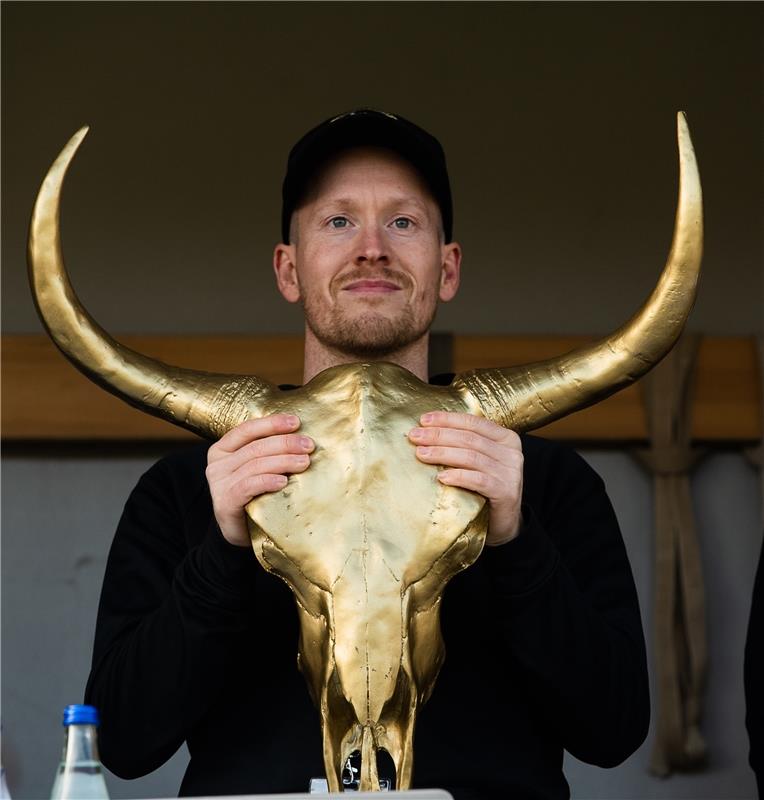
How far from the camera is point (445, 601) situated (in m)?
1.92

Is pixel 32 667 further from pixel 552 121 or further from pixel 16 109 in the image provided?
pixel 552 121

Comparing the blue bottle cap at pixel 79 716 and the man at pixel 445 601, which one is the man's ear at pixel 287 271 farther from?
the blue bottle cap at pixel 79 716

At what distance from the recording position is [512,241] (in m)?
3.25

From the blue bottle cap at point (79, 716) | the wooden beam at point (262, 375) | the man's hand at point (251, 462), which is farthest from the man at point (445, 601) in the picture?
the wooden beam at point (262, 375)

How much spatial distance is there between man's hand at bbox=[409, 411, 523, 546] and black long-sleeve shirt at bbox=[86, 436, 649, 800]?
92 mm

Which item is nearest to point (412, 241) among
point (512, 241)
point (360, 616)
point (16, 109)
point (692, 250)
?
point (692, 250)

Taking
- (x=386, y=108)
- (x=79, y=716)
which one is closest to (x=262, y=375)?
(x=386, y=108)

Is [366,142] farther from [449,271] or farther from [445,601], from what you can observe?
[445,601]

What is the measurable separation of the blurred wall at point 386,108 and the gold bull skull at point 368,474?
1486mm

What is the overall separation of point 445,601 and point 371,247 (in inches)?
16.6

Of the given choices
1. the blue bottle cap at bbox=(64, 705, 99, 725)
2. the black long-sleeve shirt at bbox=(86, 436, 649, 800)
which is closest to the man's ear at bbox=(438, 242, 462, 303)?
the black long-sleeve shirt at bbox=(86, 436, 649, 800)

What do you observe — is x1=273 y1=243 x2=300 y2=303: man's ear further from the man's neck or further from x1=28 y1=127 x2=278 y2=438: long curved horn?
x1=28 y1=127 x2=278 y2=438: long curved horn

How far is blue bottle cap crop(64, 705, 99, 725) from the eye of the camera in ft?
4.56

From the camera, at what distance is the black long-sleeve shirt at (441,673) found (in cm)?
175
